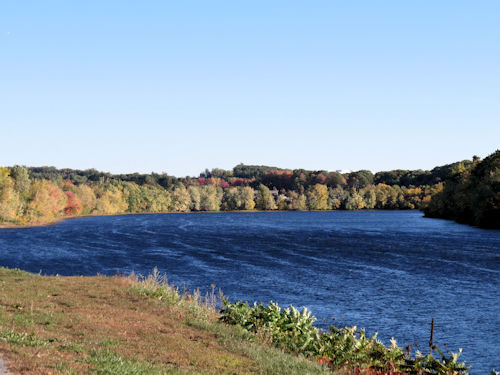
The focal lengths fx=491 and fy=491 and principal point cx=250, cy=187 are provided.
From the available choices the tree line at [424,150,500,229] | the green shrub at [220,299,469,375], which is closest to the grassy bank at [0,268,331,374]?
the green shrub at [220,299,469,375]

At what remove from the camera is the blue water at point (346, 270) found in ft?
106

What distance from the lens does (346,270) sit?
2191 inches

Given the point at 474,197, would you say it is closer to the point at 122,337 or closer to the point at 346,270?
the point at 346,270

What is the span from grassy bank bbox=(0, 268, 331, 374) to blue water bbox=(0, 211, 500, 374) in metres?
11.4

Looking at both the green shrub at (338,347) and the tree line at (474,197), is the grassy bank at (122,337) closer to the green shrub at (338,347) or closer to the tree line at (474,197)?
the green shrub at (338,347)

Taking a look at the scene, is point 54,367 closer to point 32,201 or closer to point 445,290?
point 445,290

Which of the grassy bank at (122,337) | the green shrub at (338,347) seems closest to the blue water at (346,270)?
the green shrub at (338,347)

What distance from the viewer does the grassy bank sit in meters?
13.3

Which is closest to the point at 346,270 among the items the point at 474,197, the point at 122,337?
the point at 122,337

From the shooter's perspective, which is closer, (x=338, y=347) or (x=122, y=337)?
(x=122, y=337)

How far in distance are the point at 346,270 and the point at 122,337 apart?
41432 millimetres

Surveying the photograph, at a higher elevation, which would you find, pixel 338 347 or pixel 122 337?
pixel 122 337

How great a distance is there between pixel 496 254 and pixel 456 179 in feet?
323

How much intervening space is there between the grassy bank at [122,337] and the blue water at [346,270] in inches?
448
